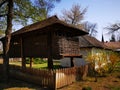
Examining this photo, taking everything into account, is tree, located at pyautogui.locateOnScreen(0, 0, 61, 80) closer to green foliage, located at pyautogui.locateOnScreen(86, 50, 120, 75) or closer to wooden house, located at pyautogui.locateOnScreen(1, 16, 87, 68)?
wooden house, located at pyautogui.locateOnScreen(1, 16, 87, 68)

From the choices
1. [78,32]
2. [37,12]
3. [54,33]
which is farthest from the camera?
[78,32]

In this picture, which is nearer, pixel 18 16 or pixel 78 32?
pixel 18 16

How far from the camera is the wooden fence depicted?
14284 millimetres

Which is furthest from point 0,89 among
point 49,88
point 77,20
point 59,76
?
point 77,20

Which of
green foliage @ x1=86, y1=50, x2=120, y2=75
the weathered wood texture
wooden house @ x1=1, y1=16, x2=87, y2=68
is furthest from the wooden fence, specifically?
the weathered wood texture

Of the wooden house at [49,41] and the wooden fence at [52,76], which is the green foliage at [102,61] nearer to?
the wooden fence at [52,76]

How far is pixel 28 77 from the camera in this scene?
16.8m

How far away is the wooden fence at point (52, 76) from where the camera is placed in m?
14.3

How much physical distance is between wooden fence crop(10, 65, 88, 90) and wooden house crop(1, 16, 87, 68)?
5.41ft

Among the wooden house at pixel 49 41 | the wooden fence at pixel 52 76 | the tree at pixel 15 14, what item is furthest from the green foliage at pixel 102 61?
the tree at pixel 15 14

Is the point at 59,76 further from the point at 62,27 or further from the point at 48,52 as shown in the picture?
the point at 62,27

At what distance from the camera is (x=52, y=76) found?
14.3 metres

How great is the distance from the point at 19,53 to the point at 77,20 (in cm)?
2760

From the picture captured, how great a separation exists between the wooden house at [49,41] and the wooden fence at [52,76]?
1648mm
